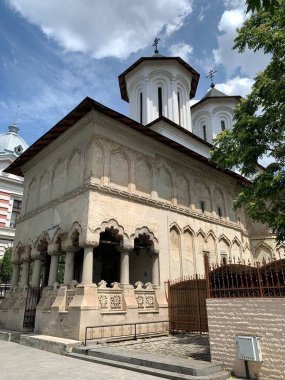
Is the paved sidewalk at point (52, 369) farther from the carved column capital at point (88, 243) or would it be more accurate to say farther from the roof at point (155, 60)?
the roof at point (155, 60)

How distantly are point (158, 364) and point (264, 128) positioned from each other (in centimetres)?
739

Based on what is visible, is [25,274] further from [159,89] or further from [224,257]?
[159,89]

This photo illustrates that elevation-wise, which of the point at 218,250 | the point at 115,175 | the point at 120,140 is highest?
the point at 120,140

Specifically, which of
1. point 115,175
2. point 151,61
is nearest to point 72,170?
point 115,175

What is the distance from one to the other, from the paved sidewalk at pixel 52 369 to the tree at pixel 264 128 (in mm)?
6084

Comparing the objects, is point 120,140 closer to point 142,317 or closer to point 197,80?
point 142,317

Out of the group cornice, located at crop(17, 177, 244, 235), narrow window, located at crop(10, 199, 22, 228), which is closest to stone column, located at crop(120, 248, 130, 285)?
cornice, located at crop(17, 177, 244, 235)

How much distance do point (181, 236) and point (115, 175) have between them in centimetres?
465

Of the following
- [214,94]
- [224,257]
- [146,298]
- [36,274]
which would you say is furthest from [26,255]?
[214,94]

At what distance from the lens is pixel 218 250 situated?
17359mm

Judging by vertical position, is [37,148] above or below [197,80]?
below

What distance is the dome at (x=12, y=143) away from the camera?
34.0 meters

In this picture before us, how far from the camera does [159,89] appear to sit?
893 inches

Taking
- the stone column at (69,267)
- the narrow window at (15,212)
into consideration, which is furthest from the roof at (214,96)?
the stone column at (69,267)
